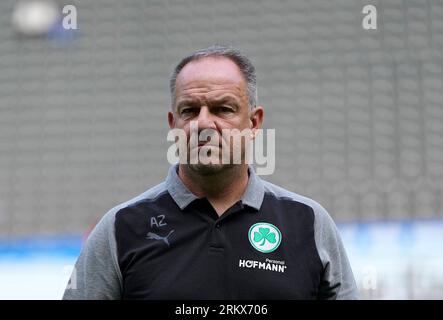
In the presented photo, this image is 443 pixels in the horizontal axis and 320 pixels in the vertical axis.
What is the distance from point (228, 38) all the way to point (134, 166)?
969mm

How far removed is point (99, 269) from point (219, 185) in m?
0.18

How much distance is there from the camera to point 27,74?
3.94 m

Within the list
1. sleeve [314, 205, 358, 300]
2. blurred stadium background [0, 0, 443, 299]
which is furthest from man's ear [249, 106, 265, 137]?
blurred stadium background [0, 0, 443, 299]

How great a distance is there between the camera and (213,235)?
0.77 metres

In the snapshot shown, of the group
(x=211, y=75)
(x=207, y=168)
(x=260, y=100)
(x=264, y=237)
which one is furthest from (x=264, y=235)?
(x=260, y=100)

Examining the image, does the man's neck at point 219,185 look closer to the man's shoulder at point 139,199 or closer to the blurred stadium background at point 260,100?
the man's shoulder at point 139,199

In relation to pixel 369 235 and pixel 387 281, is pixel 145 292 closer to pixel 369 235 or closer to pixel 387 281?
pixel 387 281

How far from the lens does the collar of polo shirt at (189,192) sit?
0.80 meters

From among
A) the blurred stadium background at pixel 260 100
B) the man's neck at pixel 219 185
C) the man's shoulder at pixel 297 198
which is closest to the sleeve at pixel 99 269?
the man's neck at pixel 219 185

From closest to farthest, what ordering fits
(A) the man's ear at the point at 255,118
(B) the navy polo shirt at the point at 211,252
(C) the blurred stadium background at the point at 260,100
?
(B) the navy polo shirt at the point at 211,252, (A) the man's ear at the point at 255,118, (C) the blurred stadium background at the point at 260,100

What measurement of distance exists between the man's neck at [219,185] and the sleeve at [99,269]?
110mm

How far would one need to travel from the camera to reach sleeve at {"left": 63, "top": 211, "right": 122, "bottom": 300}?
770mm

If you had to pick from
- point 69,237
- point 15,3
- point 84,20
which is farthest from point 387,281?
point 15,3

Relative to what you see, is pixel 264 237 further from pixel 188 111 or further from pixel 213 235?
pixel 188 111
